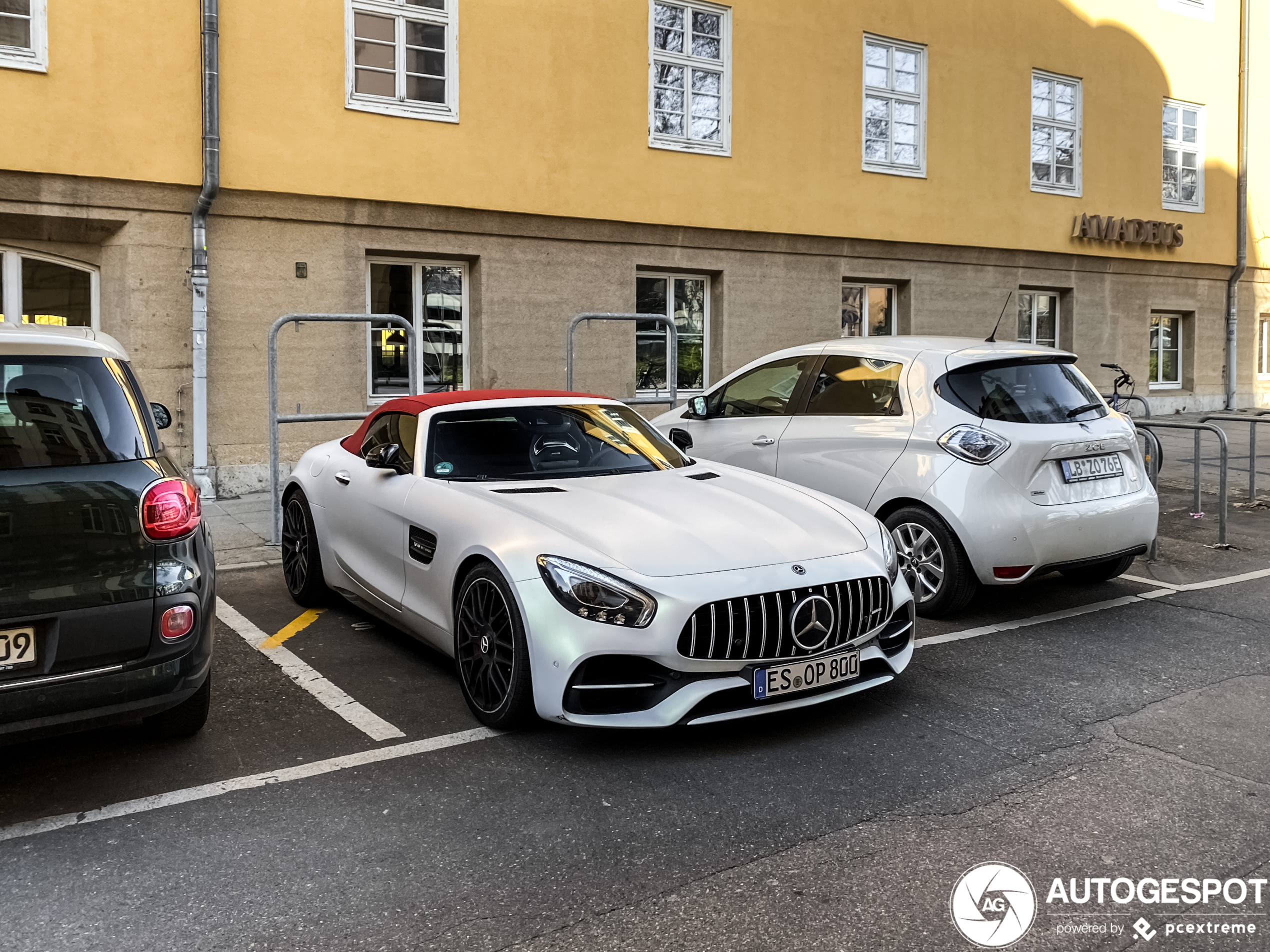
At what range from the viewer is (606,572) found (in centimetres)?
433

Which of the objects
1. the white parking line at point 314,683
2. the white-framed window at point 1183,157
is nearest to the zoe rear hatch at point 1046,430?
the white parking line at point 314,683

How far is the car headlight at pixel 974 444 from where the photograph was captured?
6.31 metres

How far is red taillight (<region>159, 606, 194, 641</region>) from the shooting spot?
3.90 meters

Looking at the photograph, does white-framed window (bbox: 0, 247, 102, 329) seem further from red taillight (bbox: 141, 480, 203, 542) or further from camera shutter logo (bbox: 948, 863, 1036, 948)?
camera shutter logo (bbox: 948, 863, 1036, 948)

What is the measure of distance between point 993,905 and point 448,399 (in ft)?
12.4

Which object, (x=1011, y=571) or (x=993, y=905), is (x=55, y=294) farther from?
(x=993, y=905)

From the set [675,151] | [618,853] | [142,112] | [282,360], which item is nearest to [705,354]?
[675,151]

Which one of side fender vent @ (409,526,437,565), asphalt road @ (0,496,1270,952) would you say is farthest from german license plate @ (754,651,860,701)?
side fender vent @ (409,526,437,565)

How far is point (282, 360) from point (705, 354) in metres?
5.64

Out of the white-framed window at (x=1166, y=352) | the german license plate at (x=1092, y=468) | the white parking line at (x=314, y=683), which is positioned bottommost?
the white parking line at (x=314, y=683)

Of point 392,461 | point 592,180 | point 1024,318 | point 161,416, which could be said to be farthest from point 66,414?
point 1024,318

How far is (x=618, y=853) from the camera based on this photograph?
3514 millimetres

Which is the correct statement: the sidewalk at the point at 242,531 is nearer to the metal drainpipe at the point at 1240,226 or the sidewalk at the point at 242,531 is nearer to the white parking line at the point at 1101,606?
the white parking line at the point at 1101,606

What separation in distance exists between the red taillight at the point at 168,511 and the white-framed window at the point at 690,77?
1104 centimetres
